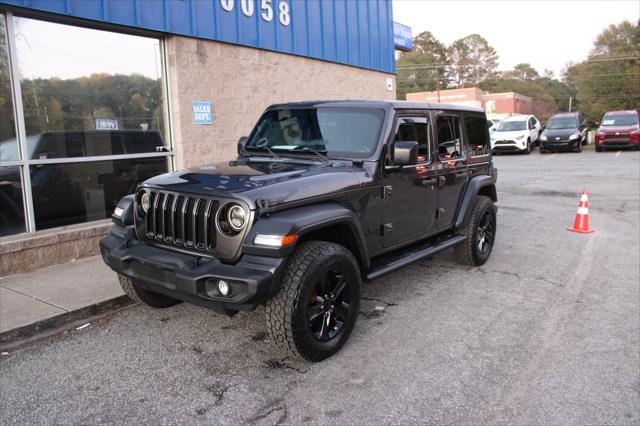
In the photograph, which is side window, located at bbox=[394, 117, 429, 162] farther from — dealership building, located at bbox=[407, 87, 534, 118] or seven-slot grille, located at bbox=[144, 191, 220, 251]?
dealership building, located at bbox=[407, 87, 534, 118]

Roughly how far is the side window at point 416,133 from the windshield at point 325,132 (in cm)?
26

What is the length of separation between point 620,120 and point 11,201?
24.7 meters

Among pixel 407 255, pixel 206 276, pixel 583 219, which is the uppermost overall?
pixel 206 276

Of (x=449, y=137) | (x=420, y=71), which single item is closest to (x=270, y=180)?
(x=449, y=137)

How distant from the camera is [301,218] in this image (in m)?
3.46

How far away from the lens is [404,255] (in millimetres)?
4812

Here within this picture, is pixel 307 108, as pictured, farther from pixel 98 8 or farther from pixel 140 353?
pixel 98 8

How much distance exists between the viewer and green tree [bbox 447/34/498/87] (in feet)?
291

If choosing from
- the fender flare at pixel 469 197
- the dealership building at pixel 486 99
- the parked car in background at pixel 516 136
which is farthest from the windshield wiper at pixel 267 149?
the dealership building at pixel 486 99

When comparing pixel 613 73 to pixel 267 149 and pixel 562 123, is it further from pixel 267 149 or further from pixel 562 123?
pixel 267 149

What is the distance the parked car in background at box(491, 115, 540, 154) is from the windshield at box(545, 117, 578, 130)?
3.27 feet

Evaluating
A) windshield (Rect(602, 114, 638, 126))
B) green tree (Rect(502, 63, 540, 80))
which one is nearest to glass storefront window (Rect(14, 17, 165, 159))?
windshield (Rect(602, 114, 638, 126))

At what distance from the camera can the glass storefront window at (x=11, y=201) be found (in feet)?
19.3

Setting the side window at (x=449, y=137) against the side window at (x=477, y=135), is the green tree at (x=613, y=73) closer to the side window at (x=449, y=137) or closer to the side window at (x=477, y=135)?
the side window at (x=477, y=135)
